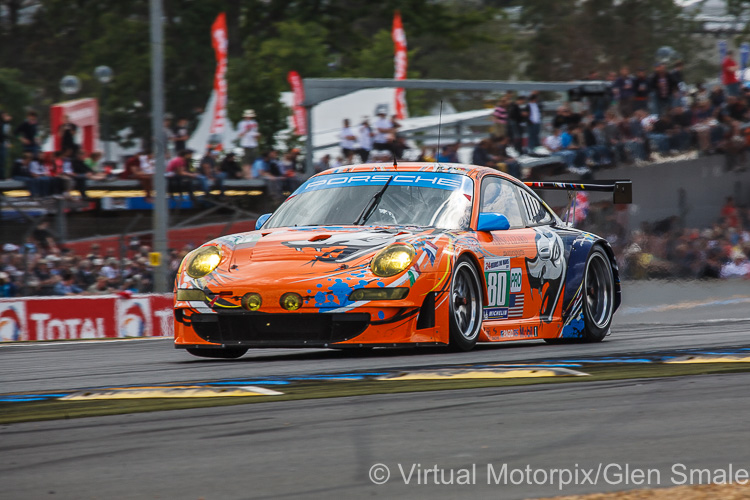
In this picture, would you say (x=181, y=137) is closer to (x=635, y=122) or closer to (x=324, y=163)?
(x=324, y=163)

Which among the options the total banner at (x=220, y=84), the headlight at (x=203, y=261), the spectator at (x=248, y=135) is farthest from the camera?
the total banner at (x=220, y=84)

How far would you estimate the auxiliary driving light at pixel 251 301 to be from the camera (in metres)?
7.88

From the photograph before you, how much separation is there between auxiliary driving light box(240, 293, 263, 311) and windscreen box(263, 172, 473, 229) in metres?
1.25

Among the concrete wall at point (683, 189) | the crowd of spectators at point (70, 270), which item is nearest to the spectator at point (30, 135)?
the crowd of spectators at point (70, 270)

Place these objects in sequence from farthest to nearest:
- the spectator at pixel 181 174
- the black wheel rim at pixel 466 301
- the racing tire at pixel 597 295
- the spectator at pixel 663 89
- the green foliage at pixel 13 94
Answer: the green foliage at pixel 13 94 < the spectator at pixel 663 89 < the spectator at pixel 181 174 < the racing tire at pixel 597 295 < the black wheel rim at pixel 466 301

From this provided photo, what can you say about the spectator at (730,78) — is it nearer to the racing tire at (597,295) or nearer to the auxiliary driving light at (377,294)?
the racing tire at (597,295)

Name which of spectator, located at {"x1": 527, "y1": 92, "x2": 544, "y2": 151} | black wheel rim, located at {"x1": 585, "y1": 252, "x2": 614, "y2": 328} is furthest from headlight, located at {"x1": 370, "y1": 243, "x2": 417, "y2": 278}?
spectator, located at {"x1": 527, "y1": 92, "x2": 544, "y2": 151}

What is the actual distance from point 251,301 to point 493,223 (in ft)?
6.18

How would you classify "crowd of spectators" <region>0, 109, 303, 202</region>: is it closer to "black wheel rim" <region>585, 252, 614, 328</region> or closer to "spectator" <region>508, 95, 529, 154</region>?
"spectator" <region>508, 95, 529, 154</region>

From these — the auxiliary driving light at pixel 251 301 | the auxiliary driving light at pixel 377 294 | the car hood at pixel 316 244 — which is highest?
the car hood at pixel 316 244

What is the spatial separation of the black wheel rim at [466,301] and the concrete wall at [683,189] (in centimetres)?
1343

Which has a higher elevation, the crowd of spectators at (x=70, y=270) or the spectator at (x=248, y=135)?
the spectator at (x=248, y=135)

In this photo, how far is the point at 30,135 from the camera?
68.2 feet

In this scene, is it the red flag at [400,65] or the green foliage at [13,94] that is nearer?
the red flag at [400,65]
